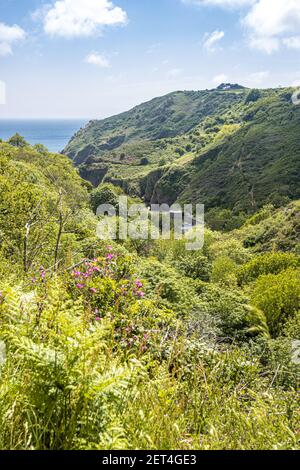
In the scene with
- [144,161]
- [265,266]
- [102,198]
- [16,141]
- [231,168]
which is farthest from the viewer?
[144,161]

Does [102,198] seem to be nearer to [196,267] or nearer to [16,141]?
[16,141]

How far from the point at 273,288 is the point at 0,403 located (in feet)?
59.6

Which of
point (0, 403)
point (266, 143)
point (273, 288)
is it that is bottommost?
point (273, 288)

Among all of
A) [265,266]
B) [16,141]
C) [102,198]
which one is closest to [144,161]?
[16,141]

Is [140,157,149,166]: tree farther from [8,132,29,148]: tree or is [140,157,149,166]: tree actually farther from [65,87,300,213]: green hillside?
[8,132,29,148]: tree

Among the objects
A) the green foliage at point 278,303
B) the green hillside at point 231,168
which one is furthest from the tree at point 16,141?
the green foliage at point 278,303

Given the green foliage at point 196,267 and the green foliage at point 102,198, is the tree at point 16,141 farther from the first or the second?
the green foliage at point 196,267

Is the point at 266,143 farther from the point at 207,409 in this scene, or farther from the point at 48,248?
the point at 207,409

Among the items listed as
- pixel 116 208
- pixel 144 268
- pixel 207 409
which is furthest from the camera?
pixel 116 208

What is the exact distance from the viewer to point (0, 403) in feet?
7.23

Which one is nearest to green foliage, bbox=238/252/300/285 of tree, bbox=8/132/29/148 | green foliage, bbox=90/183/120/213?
green foliage, bbox=90/183/120/213

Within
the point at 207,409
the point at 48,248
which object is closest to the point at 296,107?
the point at 48,248

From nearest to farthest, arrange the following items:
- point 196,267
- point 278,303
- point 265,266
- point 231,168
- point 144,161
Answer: point 278,303, point 265,266, point 196,267, point 231,168, point 144,161

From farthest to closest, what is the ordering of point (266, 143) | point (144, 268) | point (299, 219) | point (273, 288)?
point (266, 143)
point (299, 219)
point (273, 288)
point (144, 268)
